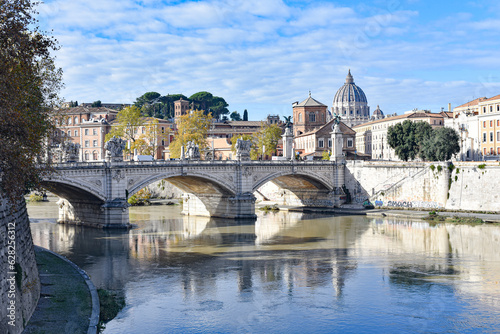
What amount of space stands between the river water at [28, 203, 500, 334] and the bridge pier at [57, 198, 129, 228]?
3.22ft

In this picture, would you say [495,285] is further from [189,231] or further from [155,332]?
[189,231]

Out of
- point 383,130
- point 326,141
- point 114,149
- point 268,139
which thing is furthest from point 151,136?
point 383,130

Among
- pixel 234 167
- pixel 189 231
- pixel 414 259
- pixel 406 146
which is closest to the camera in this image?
pixel 414 259

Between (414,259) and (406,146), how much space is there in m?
48.7

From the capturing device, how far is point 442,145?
71.2 meters

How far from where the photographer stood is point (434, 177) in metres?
54.5

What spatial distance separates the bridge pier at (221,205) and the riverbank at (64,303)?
1085 inches

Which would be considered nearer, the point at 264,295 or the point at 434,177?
the point at 264,295

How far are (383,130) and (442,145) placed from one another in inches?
2393

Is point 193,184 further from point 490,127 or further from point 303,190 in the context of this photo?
point 490,127

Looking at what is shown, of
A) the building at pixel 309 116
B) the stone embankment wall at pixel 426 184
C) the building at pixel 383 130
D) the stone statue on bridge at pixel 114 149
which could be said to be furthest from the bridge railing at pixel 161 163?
the building at pixel 383 130

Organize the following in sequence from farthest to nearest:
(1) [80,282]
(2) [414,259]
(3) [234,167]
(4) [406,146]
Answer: (4) [406,146] → (3) [234,167] → (2) [414,259] → (1) [80,282]

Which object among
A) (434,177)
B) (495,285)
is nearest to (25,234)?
(495,285)

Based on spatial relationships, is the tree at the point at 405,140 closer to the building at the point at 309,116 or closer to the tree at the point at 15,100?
the building at the point at 309,116
